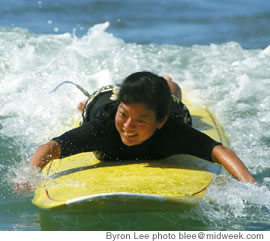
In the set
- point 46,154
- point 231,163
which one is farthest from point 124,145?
point 231,163

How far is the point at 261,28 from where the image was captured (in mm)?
Answer: 9414

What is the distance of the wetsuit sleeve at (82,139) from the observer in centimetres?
311

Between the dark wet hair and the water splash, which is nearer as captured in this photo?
the dark wet hair

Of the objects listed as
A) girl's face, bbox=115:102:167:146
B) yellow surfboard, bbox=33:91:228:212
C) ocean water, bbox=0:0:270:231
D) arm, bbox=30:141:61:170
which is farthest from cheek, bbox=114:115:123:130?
ocean water, bbox=0:0:270:231

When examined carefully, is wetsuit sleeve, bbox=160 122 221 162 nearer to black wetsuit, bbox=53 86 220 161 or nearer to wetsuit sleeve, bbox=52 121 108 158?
black wetsuit, bbox=53 86 220 161

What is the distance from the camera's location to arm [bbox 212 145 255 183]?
3.05 meters

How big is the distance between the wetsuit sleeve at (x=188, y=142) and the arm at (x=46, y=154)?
2.05 ft

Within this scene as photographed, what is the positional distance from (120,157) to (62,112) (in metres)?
1.86

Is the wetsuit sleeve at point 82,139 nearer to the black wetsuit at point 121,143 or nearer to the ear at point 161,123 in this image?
the black wetsuit at point 121,143

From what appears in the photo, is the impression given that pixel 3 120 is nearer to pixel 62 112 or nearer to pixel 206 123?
pixel 62 112

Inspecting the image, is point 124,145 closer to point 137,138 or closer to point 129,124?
point 137,138

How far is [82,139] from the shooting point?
3125 millimetres

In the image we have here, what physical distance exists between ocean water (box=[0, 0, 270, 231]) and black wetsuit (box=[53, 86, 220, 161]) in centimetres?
24
